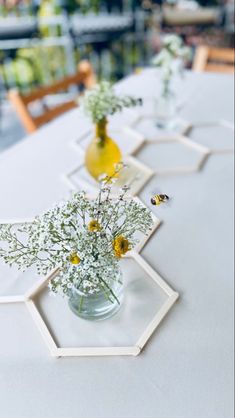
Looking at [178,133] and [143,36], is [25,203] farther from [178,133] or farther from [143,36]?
[143,36]

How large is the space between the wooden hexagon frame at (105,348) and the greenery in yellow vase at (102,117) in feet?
1.13

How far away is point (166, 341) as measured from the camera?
734mm

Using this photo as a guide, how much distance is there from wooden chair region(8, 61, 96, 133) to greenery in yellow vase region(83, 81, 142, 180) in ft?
1.74

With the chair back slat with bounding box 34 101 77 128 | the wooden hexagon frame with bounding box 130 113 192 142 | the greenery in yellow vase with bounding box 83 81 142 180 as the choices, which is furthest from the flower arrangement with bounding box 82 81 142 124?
the chair back slat with bounding box 34 101 77 128

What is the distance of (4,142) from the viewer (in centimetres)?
293

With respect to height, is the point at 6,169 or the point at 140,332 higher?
the point at 6,169

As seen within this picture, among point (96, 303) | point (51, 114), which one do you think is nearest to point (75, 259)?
point (96, 303)

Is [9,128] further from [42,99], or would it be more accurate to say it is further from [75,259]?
[75,259]

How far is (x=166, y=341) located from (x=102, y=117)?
617 millimetres

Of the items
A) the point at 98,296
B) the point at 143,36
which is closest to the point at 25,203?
the point at 98,296

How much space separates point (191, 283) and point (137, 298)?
0.13 metres

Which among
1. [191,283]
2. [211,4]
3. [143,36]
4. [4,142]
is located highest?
[211,4]

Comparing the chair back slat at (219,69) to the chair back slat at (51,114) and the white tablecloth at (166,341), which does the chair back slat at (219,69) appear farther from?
the white tablecloth at (166,341)

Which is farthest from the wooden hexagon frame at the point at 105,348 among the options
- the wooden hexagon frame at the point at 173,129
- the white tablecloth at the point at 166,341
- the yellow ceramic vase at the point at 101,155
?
the wooden hexagon frame at the point at 173,129
